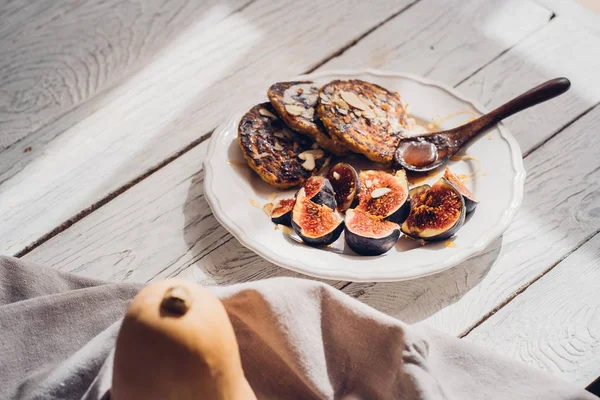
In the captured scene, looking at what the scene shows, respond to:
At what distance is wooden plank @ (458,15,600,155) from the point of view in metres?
2.22

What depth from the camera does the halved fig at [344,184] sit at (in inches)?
72.7

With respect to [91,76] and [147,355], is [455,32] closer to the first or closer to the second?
[91,76]

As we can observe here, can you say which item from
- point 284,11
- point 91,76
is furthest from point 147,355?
point 284,11

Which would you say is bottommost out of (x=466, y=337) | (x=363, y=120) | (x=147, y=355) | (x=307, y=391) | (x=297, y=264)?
(x=466, y=337)

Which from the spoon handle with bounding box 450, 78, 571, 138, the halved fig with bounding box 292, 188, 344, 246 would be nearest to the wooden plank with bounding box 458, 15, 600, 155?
the spoon handle with bounding box 450, 78, 571, 138

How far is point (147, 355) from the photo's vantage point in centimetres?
99

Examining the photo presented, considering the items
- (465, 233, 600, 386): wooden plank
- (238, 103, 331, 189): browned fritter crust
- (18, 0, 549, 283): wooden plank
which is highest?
(238, 103, 331, 189): browned fritter crust

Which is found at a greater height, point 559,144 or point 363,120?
point 363,120

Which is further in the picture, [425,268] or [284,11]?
[284,11]

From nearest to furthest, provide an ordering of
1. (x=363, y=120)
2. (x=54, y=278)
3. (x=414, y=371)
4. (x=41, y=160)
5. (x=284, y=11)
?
(x=414, y=371) → (x=54, y=278) → (x=363, y=120) → (x=41, y=160) → (x=284, y=11)

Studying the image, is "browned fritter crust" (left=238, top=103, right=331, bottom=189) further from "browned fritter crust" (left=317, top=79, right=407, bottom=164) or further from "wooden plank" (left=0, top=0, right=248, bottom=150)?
"wooden plank" (left=0, top=0, right=248, bottom=150)

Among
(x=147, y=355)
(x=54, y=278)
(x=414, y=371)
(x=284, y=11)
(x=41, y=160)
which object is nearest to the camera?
(x=147, y=355)

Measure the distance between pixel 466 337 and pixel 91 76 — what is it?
5.60 ft

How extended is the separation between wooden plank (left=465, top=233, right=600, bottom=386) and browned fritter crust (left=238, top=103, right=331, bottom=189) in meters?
0.70
